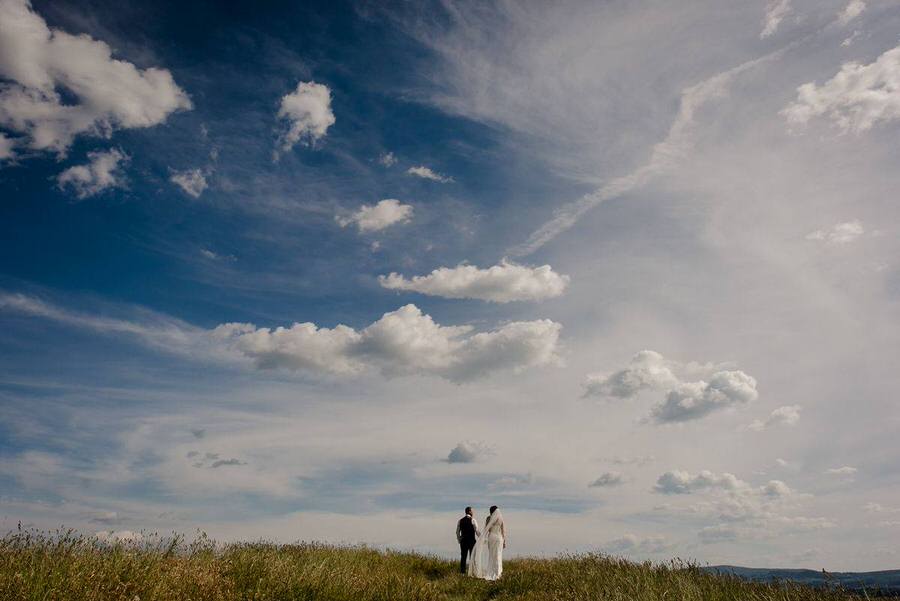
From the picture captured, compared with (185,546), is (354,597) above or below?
below

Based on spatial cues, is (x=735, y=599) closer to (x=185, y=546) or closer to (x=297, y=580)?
(x=297, y=580)

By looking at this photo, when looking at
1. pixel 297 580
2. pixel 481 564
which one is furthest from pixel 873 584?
pixel 481 564

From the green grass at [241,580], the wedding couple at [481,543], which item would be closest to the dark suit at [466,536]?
the wedding couple at [481,543]

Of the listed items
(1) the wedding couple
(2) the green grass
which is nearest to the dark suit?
(1) the wedding couple

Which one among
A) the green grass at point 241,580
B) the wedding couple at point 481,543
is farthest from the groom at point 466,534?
the green grass at point 241,580

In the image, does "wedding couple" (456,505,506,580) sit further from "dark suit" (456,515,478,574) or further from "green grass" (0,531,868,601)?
"green grass" (0,531,868,601)

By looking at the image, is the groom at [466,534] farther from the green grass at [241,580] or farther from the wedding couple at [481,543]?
the green grass at [241,580]

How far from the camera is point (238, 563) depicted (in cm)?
823

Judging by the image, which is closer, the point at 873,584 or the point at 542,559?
the point at 873,584

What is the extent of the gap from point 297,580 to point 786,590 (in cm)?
705

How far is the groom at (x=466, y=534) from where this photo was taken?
1755 cm

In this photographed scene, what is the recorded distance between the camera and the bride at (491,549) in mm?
16734

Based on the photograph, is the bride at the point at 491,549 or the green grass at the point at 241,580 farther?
the bride at the point at 491,549

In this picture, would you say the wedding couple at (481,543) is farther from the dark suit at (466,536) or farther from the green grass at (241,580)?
the green grass at (241,580)
